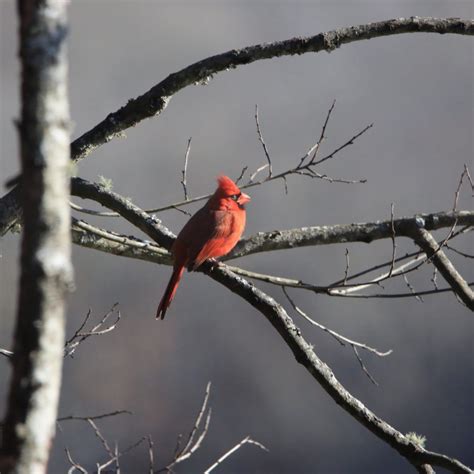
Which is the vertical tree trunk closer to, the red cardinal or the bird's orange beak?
the red cardinal

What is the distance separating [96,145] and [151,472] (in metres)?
1.61

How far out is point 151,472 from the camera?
2305 millimetres

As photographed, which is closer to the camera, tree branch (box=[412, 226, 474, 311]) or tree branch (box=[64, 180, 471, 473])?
tree branch (box=[64, 180, 471, 473])

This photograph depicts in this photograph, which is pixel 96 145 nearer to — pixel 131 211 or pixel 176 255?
pixel 131 211

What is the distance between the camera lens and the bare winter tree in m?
1.28

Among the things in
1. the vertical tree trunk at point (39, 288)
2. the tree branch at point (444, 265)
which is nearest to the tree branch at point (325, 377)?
the tree branch at point (444, 265)

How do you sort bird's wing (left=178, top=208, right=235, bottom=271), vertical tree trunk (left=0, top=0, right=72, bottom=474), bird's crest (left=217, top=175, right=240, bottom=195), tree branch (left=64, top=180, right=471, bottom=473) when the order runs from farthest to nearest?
bird's crest (left=217, top=175, right=240, bottom=195) → bird's wing (left=178, top=208, right=235, bottom=271) → tree branch (left=64, top=180, right=471, bottom=473) → vertical tree trunk (left=0, top=0, right=72, bottom=474)

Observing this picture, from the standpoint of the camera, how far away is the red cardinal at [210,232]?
10.8ft

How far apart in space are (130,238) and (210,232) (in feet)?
1.17

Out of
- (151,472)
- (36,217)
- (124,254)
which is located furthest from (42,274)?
(124,254)

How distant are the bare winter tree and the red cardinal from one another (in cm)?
7

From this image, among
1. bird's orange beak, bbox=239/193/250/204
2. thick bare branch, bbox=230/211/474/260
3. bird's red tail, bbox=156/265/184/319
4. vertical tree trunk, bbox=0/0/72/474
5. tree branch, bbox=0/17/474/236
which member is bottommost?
vertical tree trunk, bbox=0/0/72/474

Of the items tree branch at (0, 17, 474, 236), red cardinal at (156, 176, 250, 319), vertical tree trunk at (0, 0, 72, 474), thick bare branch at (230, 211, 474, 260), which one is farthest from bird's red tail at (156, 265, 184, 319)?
vertical tree trunk at (0, 0, 72, 474)

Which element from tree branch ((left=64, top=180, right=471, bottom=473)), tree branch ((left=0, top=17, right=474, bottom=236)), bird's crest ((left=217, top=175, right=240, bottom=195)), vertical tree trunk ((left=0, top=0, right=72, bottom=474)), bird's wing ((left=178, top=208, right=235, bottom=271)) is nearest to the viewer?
vertical tree trunk ((left=0, top=0, right=72, bottom=474))
